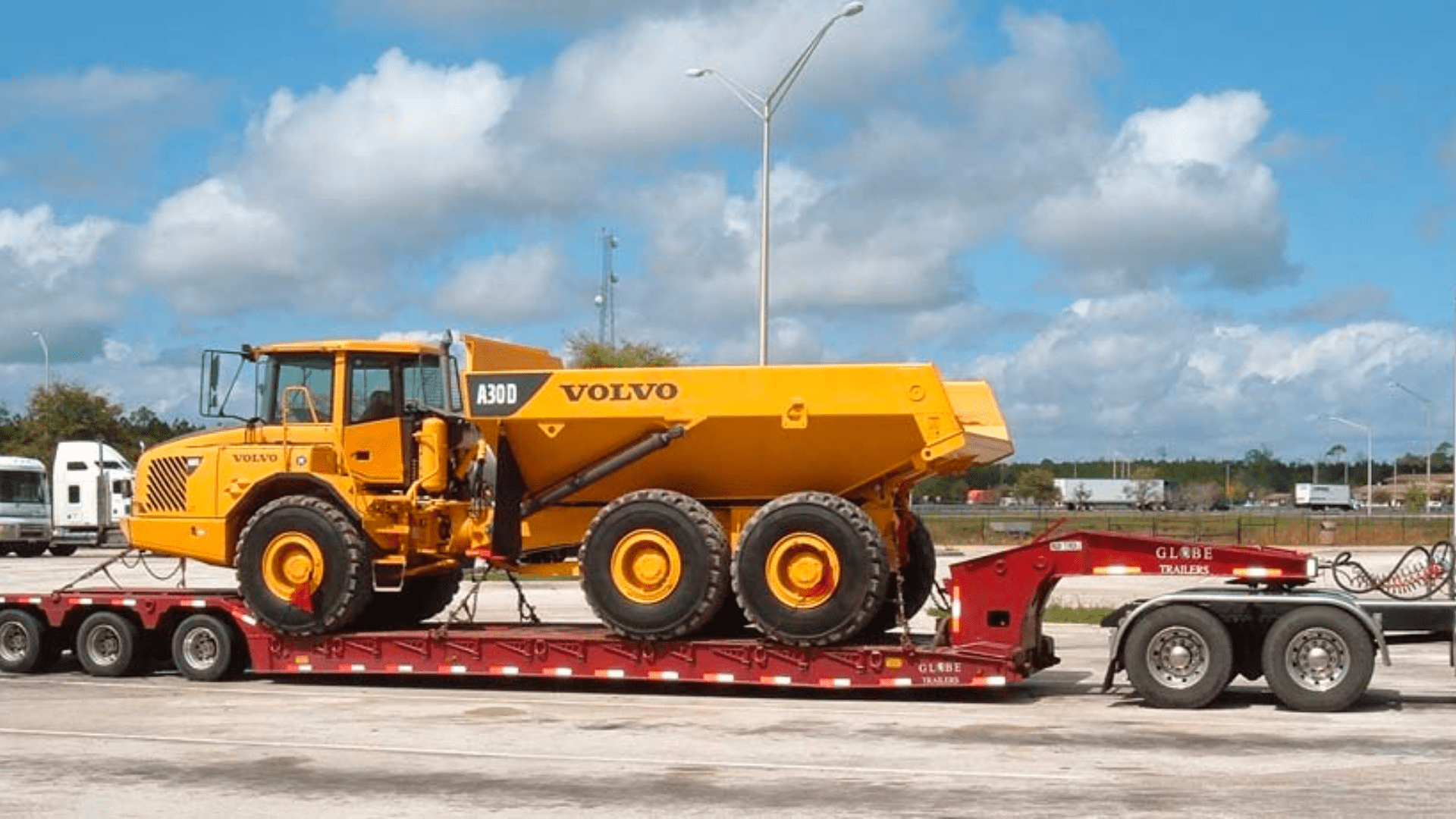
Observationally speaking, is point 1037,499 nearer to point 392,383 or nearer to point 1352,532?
point 1352,532

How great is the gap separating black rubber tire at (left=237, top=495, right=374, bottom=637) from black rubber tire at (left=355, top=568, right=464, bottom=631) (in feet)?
3.90

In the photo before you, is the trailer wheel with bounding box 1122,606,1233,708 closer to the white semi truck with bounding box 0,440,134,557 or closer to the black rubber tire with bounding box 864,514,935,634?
the black rubber tire with bounding box 864,514,935,634

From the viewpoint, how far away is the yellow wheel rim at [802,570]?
1541 centimetres

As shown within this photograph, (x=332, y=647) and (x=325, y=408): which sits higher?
(x=325, y=408)

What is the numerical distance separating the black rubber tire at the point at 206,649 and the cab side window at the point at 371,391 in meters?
2.47

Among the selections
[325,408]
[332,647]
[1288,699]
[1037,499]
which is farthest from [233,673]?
[1037,499]

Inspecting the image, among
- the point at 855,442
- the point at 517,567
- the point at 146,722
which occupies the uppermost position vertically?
the point at 855,442

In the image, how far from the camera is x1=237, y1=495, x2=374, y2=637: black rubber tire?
16688 mm

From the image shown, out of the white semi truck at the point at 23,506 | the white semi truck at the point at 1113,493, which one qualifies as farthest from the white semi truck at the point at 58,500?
the white semi truck at the point at 1113,493

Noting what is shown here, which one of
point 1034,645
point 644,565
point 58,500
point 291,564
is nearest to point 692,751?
point 644,565

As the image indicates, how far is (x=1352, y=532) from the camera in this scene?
72.5 meters

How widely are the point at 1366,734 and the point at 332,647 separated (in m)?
9.37

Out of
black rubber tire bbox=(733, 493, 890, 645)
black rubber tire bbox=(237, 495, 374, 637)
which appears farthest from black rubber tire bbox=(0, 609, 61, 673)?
black rubber tire bbox=(733, 493, 890, 645)

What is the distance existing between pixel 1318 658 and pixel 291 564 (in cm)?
951
